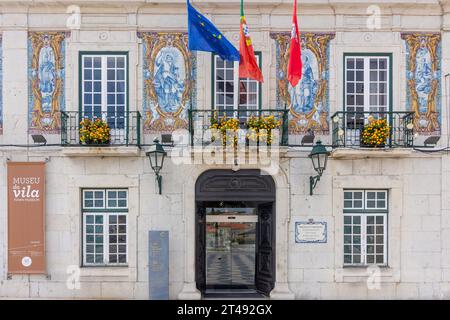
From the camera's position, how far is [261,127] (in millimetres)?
9422

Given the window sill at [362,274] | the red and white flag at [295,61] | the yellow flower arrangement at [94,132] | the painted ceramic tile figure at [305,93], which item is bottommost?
the window sill at [362,274]

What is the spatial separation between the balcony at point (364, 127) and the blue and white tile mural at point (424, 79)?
36 cm

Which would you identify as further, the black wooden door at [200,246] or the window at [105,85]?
the black wooden door at [200,246]

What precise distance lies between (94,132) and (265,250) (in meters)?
4.74

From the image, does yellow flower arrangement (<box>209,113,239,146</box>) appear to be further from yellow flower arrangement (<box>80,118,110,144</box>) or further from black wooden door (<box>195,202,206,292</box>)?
yellow flower arrangement (<box>80,118,110,144</box>)

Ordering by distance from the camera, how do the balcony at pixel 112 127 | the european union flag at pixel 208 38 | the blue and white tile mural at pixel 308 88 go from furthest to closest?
1. the blue and white tile mural at pixel 308 88
2. the balcony at pixel 112 127
3. the european union flag at pixel 208 38

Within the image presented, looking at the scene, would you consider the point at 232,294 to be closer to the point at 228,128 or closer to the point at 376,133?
the point at 228,128

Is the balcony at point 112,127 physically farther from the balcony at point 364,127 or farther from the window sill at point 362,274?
the window sill at point 362,274

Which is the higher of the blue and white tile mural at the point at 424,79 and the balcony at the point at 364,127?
the blue and white tile mural at the point at 424,79

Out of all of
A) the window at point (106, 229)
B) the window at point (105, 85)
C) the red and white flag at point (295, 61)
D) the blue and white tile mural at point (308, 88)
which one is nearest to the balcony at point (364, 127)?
the blue and white tile mural at point (308, 88)

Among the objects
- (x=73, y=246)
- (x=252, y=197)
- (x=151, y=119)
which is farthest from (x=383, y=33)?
(x=73, y=246)

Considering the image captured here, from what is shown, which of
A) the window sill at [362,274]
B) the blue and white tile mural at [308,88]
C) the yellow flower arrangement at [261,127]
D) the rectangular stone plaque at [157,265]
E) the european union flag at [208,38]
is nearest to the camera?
the european union flag at [208,38]

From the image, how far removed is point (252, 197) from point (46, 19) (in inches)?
240

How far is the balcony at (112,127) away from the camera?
31.4 feet
